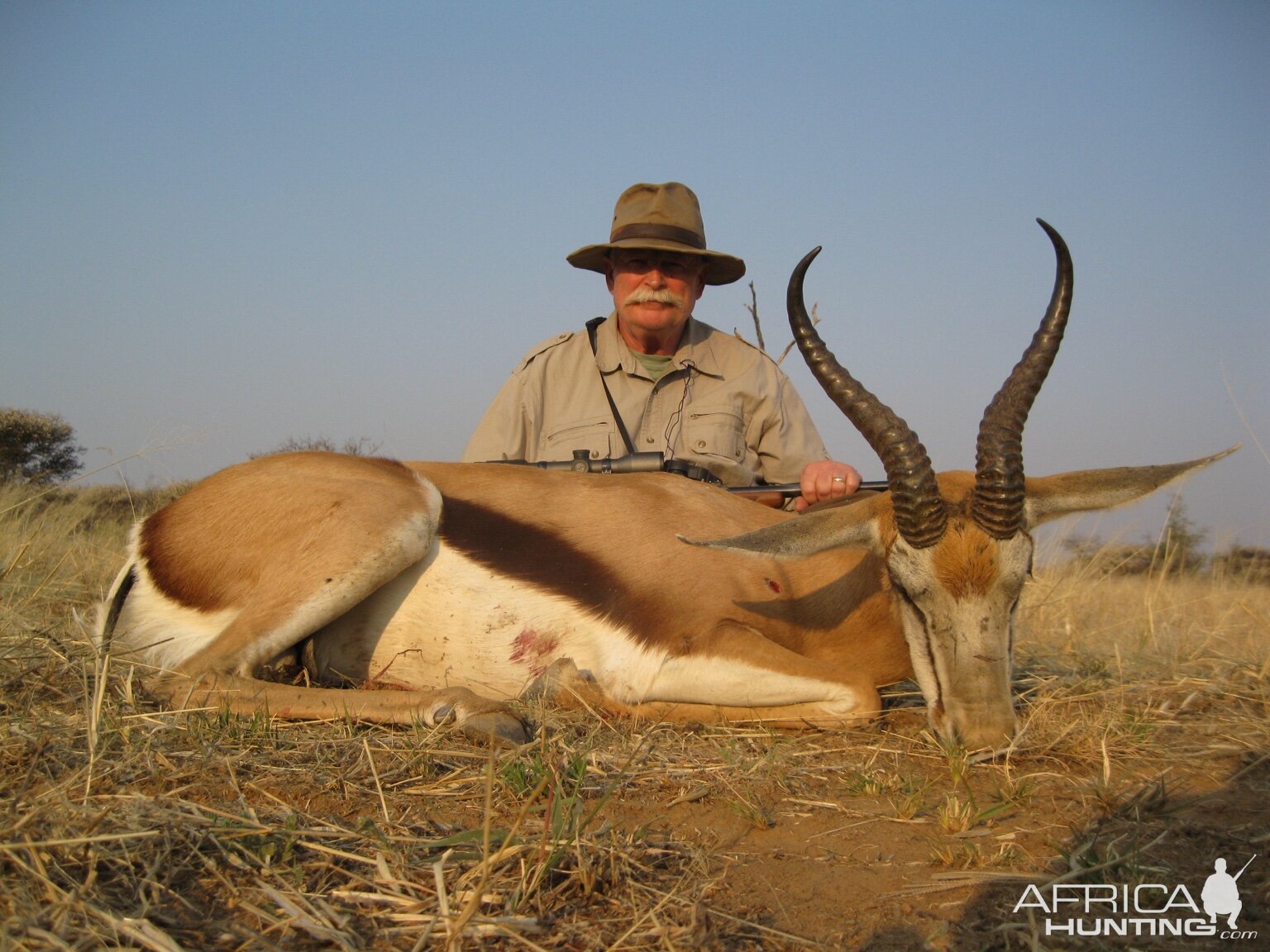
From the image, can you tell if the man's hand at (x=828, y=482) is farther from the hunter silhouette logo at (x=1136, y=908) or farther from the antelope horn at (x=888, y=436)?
the hunter silhouette logo at (x=1136, y=908)

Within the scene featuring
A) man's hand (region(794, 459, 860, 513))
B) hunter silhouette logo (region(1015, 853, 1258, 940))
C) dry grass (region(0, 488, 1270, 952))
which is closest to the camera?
dry grass (region(0, 488, 1270, 952))

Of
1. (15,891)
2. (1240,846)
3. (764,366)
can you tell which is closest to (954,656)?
(1240,846)

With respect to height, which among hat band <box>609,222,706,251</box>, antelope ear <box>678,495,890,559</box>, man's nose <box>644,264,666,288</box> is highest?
hat band <box>609,222,706,251</box>

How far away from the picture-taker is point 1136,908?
7.07ft

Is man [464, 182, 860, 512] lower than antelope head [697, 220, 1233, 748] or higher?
higher

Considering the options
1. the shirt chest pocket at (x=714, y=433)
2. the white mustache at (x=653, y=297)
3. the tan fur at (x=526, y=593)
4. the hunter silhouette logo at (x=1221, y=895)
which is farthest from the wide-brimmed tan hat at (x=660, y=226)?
the hunter silhouette logo at (x=1221, y=895)

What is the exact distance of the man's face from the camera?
271 inches

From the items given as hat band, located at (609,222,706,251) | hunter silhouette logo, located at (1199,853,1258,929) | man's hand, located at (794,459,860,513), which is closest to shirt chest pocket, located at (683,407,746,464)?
hat band, located at (609,222,706,251)

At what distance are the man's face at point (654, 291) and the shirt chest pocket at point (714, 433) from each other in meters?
0.65

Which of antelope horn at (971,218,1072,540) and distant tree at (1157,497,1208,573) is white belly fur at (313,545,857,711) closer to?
antelope horn at (971,218,1072,540)

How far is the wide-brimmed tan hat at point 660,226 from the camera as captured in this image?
6815 mm

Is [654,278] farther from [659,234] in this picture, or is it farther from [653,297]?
[659,234]

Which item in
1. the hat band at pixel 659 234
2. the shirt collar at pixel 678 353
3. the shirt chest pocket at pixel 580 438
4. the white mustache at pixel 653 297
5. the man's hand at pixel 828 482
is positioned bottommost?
the man's hand at pixel 828 482

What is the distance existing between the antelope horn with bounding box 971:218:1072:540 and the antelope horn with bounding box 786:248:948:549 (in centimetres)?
18
